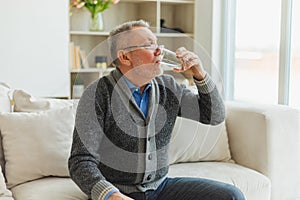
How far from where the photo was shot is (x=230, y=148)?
8.72ft

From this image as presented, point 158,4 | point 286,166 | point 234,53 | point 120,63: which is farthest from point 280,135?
point 158,4

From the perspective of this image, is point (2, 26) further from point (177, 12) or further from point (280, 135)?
point (280, 135)

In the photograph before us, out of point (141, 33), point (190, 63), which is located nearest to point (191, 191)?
point (190, 63)

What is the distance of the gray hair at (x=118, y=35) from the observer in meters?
1.81

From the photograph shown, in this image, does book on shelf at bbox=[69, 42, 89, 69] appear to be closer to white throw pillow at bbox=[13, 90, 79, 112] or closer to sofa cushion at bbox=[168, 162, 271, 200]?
white throw pillow at bbox=[13, 90, 79, 112]

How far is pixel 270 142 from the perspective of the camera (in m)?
2.48

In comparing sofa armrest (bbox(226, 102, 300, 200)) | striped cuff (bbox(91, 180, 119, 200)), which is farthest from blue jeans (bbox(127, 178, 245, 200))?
sofa armrest (bbox(226, 102, 300, 200))

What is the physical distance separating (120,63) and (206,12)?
235 centimetres

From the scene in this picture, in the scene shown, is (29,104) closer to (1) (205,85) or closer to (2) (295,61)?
(1) (205,85)

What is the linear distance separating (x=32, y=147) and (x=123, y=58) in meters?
0.60

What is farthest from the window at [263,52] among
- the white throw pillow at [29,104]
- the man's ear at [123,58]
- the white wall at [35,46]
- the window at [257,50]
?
the man's ear at [123,58]

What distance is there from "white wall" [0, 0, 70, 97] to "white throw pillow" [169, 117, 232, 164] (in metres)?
1.34

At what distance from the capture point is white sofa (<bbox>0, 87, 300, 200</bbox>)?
2.06m

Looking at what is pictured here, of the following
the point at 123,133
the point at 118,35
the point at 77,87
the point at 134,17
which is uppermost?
the point at 134,17
